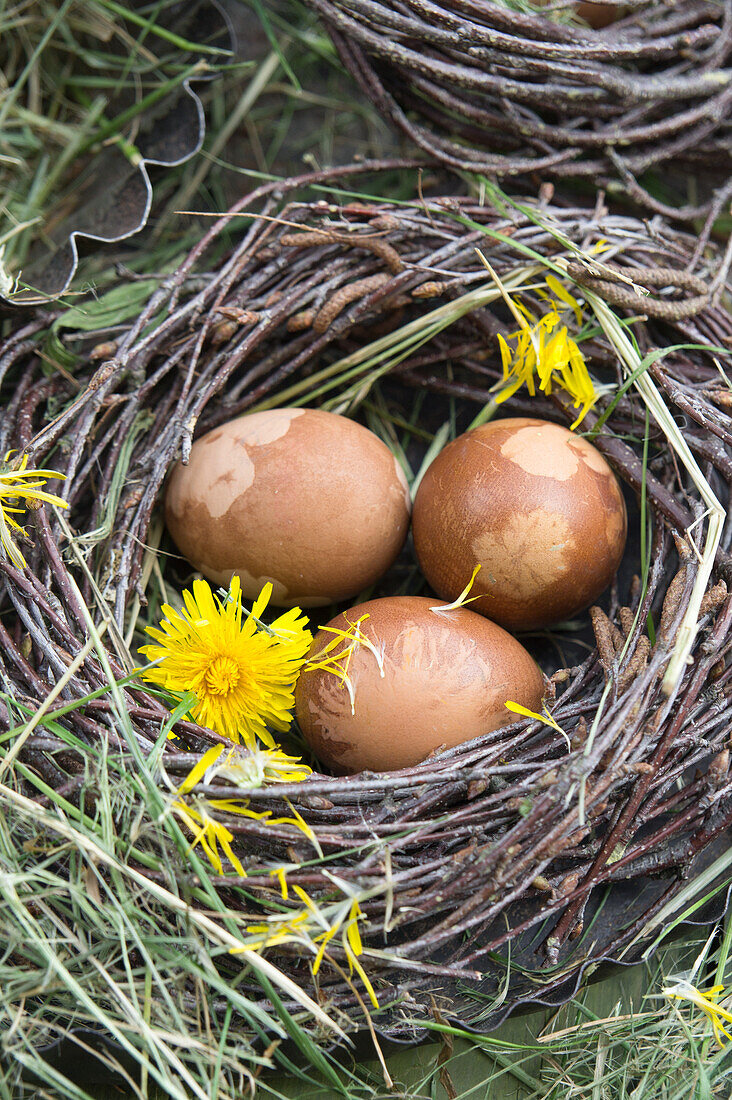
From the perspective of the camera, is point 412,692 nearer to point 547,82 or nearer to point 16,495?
point 16,495

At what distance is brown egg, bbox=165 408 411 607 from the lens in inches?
40.7

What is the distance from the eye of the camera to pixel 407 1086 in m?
0.91

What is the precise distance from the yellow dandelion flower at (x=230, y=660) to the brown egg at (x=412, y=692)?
0.17 ft

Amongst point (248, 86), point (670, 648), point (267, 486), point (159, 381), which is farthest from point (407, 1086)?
point (248, 86)

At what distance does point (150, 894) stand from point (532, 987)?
1.40 feet

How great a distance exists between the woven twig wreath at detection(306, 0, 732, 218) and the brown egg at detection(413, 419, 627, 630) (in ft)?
1.42

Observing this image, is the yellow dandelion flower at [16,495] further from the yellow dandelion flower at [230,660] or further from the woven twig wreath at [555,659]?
the yellow dandelion flower at [230,660]

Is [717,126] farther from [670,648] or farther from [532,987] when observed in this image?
[532,987]

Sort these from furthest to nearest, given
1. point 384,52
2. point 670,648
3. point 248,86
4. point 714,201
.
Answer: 1. point 248,86
2. point 714,201
3. point 384,52
4. point 670,648

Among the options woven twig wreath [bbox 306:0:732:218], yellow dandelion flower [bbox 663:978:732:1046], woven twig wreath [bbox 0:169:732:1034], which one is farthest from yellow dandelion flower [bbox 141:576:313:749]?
woven twig wreath [bbox 306:0:732:218]

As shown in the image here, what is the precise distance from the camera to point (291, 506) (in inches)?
40.4

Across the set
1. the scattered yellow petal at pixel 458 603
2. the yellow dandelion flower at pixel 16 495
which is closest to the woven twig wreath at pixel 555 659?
the yellow dandelion flower at pixel 16 495

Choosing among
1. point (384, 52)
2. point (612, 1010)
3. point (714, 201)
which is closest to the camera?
point (612, 1010)

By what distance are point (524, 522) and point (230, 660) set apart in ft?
1.27
